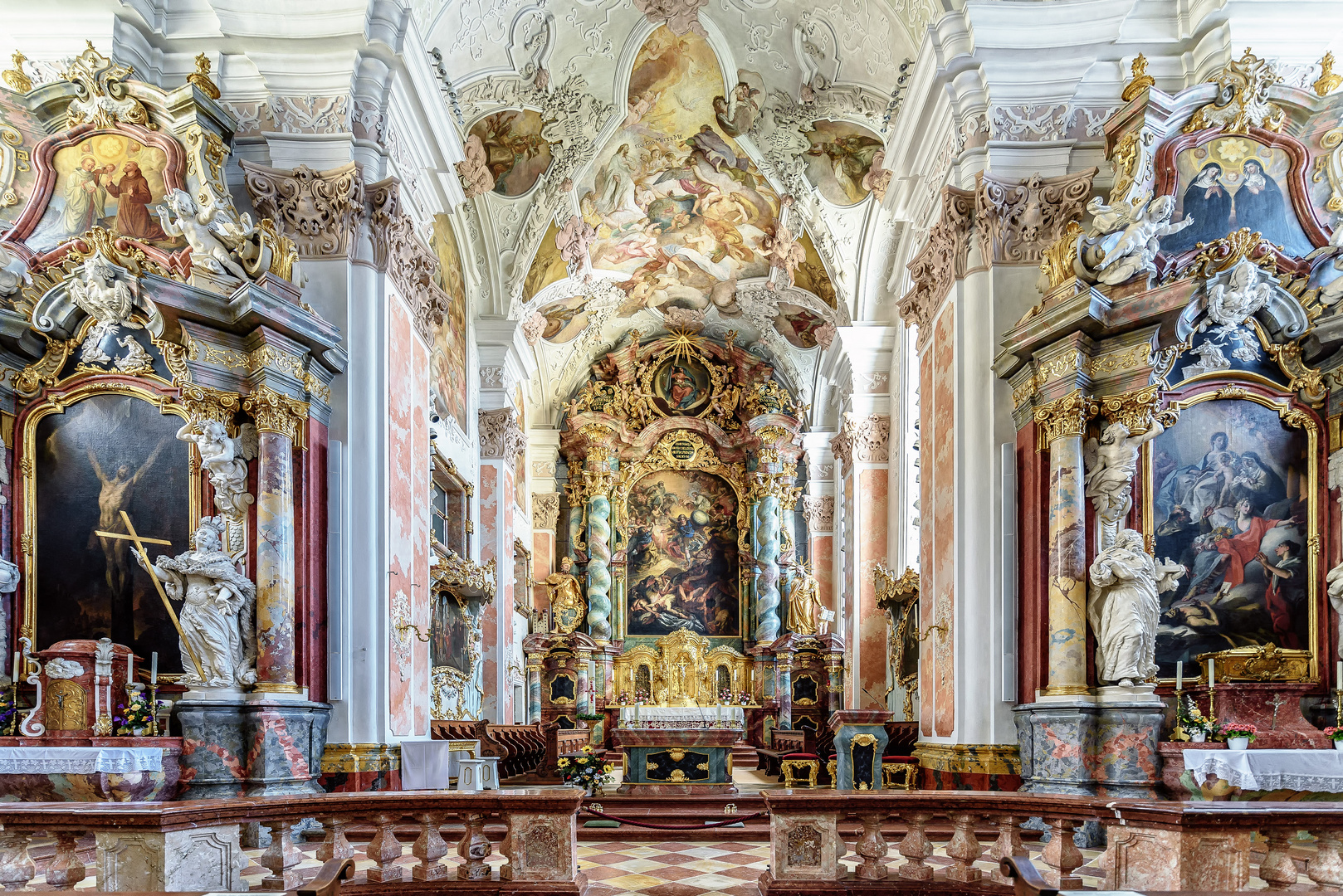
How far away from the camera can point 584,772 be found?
41.5ft

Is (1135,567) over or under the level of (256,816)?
over

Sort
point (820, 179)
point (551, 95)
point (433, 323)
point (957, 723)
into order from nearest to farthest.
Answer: point (957, 723) < point (433, 323) < point (551, 95) < point (820, 179)

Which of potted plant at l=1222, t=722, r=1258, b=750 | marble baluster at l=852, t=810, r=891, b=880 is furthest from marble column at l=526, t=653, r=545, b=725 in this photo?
marble baluster at l=852, t=810, r=891, b=880

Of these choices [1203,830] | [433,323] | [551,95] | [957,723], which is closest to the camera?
[1203,830]

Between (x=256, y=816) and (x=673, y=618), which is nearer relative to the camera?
(x=256, y=816)

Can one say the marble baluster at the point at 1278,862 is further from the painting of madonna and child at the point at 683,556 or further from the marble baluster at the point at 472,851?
the painting of madonna and child at the point at 683,556

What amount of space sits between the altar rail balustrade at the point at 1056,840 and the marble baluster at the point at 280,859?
8.68 feet

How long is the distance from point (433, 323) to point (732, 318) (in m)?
12.5

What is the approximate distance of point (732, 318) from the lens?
24.5 m

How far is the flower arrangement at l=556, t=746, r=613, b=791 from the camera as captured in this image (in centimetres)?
1261

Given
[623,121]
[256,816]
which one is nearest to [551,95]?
[623,121]

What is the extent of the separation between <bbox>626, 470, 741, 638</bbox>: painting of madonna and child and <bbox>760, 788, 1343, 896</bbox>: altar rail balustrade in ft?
59.2

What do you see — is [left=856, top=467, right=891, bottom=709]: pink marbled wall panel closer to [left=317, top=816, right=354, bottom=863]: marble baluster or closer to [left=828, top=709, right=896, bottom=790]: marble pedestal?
[left=828, top=709, right=896, bottom=790]: marble pedestal

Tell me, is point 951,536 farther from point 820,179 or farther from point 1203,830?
point 820,179
